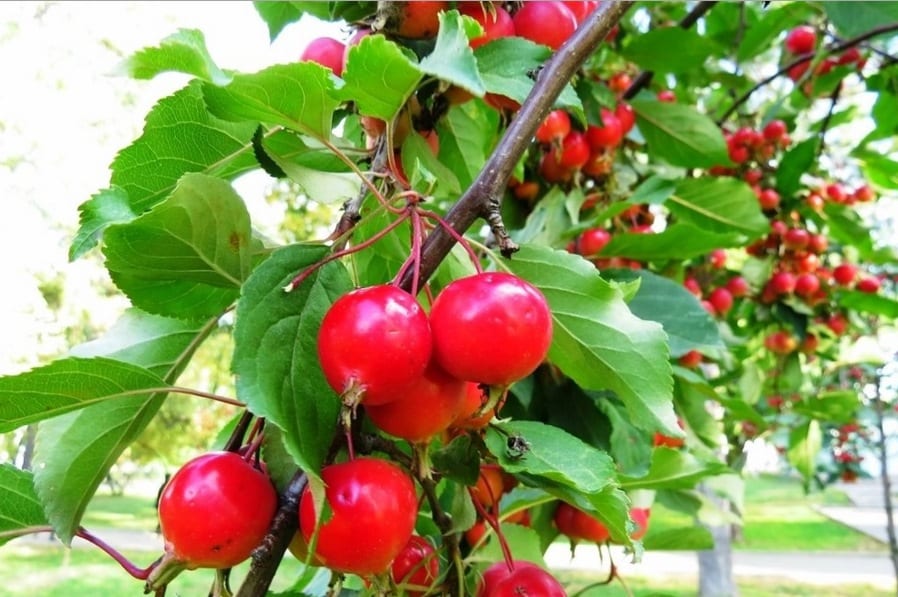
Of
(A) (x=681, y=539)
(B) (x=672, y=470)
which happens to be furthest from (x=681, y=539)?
(B) (x=672, y=470)

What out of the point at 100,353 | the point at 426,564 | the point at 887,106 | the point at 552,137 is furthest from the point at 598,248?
the point at 887,106

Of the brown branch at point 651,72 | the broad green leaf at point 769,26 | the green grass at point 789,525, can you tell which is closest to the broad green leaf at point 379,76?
the brown branch at point 651,72

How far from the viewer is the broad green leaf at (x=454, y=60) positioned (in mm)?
555

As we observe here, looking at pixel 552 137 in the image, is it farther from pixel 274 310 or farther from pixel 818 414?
pixel 818 414

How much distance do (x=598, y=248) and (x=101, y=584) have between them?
9205 millimetres

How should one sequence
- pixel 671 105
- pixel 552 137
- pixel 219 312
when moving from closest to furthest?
pixel 219 312 → pixel 552 137 → pixel 671 105

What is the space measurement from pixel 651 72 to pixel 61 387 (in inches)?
65.5

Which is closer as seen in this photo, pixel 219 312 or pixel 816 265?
pixel 219 312

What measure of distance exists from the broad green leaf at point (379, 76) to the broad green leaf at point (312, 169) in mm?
130

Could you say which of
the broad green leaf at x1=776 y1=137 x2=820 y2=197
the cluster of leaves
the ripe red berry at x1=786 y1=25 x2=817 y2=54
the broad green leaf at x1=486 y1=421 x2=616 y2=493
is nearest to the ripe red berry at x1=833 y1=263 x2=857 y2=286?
the broad green leaf at x1=776 y1=137 x2=820 y2=197

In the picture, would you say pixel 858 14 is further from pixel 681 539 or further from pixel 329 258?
pixel 329 258

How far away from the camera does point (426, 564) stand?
82 cm

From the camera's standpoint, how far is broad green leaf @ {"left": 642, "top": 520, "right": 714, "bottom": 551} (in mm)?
1318

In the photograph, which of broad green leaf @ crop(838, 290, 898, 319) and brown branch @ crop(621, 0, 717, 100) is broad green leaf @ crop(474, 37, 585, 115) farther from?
broad green leaf @ crop(838, 290, 898, 319)
